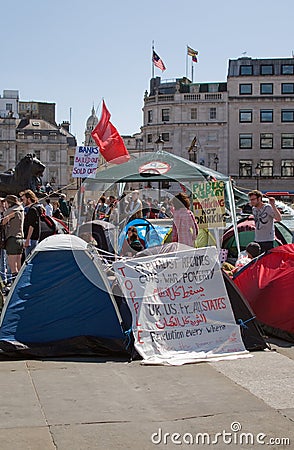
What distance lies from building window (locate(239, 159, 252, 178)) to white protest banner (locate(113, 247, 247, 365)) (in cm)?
7273

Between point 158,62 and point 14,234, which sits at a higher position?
point 158,62

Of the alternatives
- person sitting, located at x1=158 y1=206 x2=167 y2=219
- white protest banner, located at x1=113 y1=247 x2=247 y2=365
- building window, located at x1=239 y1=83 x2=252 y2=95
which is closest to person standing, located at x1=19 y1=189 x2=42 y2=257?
white protest banner, located at x1=113 y1=247 x2=247 y2=365

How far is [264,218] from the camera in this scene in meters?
11.8

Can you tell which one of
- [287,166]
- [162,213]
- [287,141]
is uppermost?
[287,141]

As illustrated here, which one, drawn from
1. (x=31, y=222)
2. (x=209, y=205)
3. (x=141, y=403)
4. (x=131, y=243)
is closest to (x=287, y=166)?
(x=131, y=243)

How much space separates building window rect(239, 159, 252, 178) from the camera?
3172 inches

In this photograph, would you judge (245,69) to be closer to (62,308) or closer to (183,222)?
(183,222)

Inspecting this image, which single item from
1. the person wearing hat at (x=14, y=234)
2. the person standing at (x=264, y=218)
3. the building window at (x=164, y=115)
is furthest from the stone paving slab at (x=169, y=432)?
the building window at (x=164, y=115)

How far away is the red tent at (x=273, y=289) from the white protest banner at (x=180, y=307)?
3.02 ft

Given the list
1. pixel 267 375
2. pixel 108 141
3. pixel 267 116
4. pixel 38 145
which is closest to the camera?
pixel 267 375

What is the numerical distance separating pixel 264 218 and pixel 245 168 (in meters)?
69.9

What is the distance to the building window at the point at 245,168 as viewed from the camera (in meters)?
80.6

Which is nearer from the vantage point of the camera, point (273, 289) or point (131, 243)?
point (273, 289)

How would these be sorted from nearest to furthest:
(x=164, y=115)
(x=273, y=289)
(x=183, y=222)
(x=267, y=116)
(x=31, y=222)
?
(x=273, y=289) < (x=183, y=222) < (x=31, y=222) < (x=267, y=116) < (x=164, y=115)
